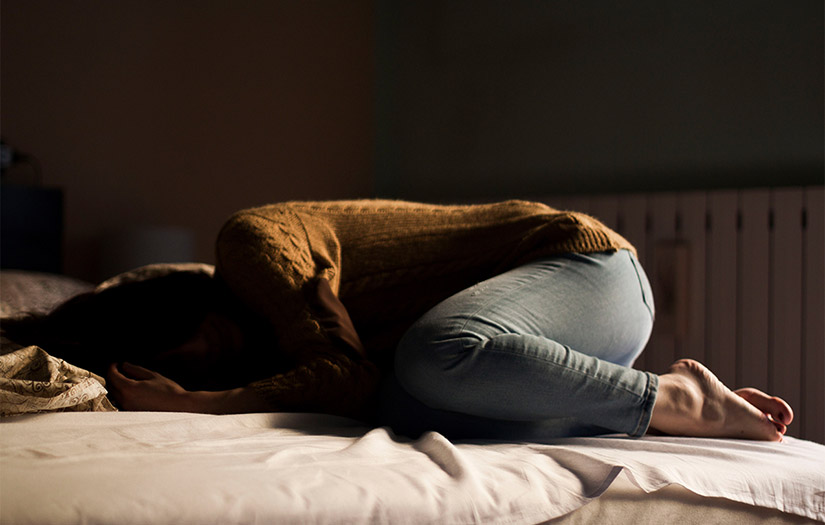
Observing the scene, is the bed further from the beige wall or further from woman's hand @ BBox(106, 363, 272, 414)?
the beige wall

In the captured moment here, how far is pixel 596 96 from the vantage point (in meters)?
2.98

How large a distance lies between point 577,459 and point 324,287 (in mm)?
473

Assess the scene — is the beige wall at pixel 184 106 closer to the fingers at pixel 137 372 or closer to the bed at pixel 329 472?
the fingers at pixel 137 372

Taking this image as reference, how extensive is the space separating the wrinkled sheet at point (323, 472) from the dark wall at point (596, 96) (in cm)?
195

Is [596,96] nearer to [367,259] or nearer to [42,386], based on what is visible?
[367,259]

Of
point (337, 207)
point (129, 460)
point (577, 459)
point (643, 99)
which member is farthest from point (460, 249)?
point (643, 99)

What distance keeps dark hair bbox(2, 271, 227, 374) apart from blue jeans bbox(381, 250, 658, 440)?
1.25 ft

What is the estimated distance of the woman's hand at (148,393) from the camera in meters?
1.00

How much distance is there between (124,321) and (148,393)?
25 cm

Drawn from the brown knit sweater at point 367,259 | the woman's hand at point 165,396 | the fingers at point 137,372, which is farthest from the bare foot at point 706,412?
the fingers at point 137,372

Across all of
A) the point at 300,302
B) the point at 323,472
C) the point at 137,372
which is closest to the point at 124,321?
the point at 137,372

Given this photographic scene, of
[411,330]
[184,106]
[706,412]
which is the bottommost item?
[706,412]

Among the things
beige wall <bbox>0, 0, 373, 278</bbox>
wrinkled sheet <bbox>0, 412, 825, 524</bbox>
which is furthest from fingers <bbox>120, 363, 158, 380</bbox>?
beige wall <bbox>0, 0, 373, 278</bbox>

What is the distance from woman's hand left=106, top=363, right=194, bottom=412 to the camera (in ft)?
3.29
